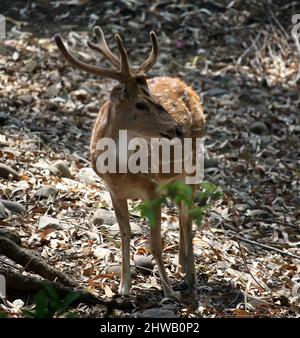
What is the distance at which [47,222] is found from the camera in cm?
693

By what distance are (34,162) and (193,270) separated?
7.94ft

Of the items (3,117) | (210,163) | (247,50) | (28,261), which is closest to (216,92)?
(247,50)

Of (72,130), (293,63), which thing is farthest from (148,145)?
(293,63)

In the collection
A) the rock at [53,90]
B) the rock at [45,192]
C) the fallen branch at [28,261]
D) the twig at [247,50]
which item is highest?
the twig at [247,50]

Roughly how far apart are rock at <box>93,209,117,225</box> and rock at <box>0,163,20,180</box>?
962mm

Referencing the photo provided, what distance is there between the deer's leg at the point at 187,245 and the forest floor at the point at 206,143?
6.1 inches

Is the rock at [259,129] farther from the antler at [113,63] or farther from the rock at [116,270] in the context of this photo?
the rock at [116,270]

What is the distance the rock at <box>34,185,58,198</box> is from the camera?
7.47 m

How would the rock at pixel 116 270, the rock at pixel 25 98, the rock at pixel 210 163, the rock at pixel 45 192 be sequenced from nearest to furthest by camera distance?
the rock at pixel 116 270 < the rock at pixel 45 192 < the rock at pixel 210 163 < the rock at pixel 25 98

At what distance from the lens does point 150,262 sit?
665 cm

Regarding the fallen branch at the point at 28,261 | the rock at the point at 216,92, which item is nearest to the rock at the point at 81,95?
the rock at the point at 216,92

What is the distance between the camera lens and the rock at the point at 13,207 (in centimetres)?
699

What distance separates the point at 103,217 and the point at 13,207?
82cm
